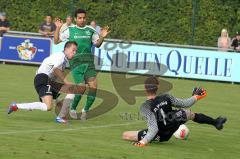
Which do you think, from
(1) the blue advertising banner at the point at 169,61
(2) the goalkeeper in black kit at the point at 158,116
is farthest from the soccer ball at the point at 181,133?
(1) the blue advertising banner at the point at 169,61

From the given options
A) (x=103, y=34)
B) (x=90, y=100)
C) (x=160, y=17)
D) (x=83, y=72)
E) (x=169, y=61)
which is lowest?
(x=169, y=61)

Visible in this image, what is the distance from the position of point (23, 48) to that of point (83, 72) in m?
14.3

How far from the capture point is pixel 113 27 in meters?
35.8

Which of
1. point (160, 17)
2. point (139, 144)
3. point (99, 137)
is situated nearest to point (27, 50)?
point (160, 17)

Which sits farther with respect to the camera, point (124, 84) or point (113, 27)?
point (113, 27)

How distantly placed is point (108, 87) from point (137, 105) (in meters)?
4.39

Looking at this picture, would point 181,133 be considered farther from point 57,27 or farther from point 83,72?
point 57,27

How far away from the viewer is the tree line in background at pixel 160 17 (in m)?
34.8

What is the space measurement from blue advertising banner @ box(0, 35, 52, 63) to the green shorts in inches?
545

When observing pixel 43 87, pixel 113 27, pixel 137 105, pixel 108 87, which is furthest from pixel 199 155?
pixel 113 27

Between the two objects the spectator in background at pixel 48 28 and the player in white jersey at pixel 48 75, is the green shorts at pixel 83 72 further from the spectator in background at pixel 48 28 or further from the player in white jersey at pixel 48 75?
the spectator in background at pixel 48 28

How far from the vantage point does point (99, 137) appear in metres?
15.2

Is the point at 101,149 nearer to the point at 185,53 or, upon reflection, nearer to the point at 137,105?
the point at 137,105

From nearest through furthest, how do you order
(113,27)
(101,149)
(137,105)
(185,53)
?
(101,149) → (137,105) → (185,53) → (113,27)
